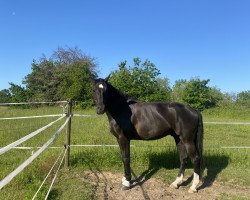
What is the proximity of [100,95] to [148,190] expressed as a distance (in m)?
1.82

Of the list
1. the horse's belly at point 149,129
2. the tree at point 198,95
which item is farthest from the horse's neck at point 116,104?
the tree at point 198,95

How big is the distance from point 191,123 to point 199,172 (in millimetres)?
850

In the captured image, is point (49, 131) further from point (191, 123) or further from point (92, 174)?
point (191, 123)

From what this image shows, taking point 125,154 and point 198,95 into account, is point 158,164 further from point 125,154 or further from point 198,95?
point 198,95

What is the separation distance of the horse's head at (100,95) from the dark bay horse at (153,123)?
453mm

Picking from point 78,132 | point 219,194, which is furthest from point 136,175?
point 78,132

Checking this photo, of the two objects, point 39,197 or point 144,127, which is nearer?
point 39,197

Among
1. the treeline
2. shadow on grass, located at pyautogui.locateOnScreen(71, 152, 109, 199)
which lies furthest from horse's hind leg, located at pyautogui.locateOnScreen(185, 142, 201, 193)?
the treeline

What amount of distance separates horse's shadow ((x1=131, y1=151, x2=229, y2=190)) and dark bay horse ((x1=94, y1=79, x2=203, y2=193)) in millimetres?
561

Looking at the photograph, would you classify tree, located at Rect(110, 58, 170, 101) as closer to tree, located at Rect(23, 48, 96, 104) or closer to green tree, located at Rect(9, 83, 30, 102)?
tree, located at Rect(23, 48, 96, 104)

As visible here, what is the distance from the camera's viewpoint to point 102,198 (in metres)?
4.85

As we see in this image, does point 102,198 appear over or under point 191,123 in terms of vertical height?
under

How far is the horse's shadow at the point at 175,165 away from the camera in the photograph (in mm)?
5992

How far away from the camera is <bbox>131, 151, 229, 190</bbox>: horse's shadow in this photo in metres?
5.99
